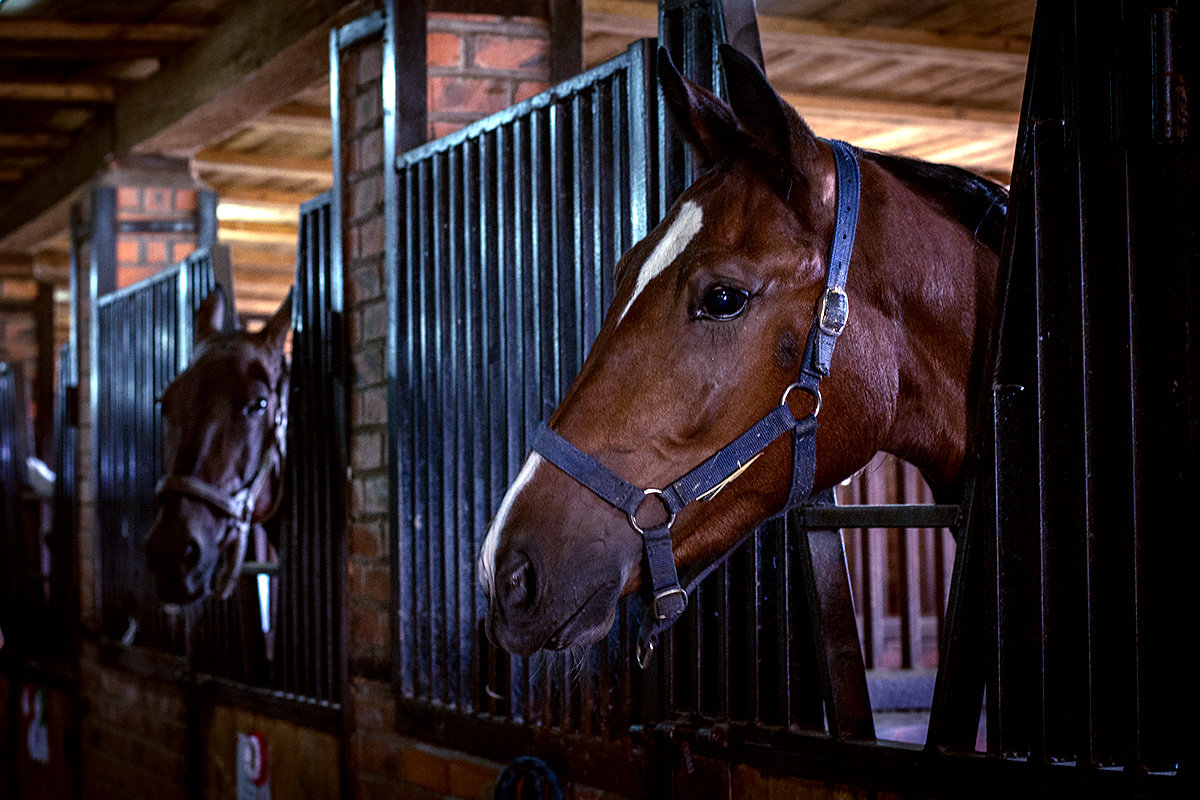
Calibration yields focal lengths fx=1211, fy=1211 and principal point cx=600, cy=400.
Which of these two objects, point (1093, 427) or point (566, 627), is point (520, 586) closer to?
point (566, 627)

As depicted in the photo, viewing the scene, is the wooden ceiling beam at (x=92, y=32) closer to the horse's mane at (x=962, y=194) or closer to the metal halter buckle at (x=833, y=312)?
the horse's mane at (x=962, y=194)

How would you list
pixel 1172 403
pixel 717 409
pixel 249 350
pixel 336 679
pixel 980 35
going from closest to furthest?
pixel 1172 403 < pixel 717 409 < pixel 336 679 < pixel 249 350 < pixel 980 35

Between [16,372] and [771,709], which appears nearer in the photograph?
[771,709]

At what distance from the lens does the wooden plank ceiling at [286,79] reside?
175 inches

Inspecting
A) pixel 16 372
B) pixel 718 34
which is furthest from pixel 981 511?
pixel 16 372

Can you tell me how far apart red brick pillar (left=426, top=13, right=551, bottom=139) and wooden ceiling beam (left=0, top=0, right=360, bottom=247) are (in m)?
0.60

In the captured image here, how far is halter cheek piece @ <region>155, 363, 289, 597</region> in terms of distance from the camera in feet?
12.7

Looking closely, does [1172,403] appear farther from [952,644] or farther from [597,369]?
[597,369]

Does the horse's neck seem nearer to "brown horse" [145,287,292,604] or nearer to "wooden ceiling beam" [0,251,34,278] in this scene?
"brown horse" [145,287,292,604]

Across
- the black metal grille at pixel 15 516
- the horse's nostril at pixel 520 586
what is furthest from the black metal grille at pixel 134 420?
the horse's nostril at pixel 520 586

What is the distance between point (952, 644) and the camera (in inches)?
64.9

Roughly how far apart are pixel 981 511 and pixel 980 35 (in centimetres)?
362

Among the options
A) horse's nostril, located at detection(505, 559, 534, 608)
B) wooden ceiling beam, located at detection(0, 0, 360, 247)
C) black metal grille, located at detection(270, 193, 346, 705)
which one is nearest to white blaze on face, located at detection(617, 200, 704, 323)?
horse's nostril, located at detection(505, 559, 534, 608)

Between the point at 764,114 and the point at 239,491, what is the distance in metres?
2.84
